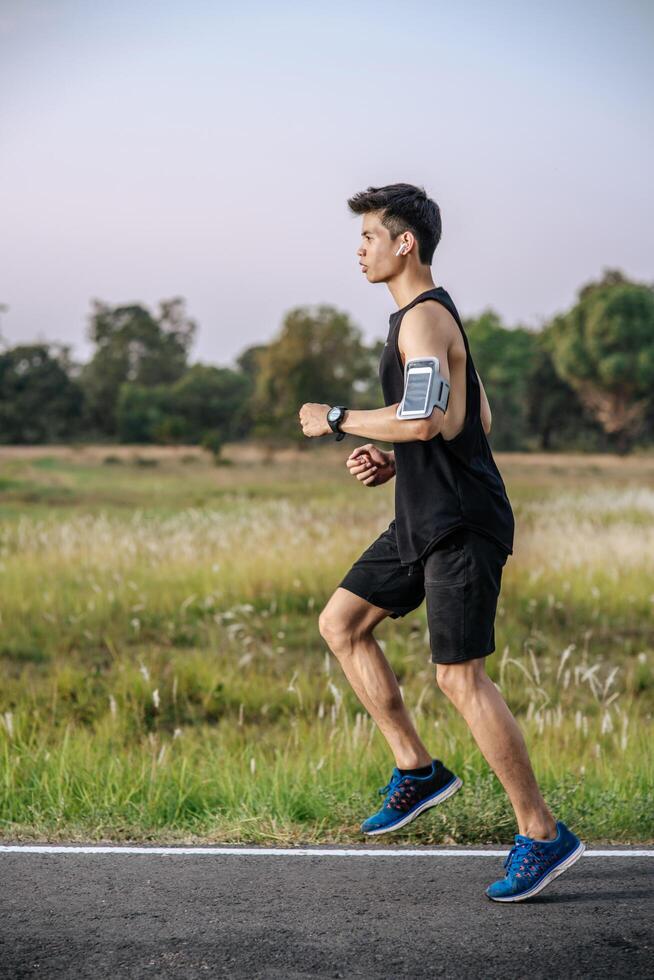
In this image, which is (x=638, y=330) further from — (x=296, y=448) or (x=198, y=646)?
(x=198, y=646)

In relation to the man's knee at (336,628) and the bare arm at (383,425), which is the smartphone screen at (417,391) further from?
the man's knee at (336,628)

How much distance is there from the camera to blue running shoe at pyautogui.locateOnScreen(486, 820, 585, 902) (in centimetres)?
388

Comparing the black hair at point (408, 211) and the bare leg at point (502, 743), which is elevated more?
the black hair at point (408, 211)

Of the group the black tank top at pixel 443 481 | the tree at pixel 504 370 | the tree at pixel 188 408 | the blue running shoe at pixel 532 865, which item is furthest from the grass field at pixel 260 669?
the tree at pixel 504 370

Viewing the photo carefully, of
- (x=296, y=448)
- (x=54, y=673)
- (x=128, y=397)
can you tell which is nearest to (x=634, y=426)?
(x=296, y=448)

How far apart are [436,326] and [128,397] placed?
68.6ft

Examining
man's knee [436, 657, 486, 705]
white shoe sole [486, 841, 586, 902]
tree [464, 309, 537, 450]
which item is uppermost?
tree [464, 309, 537, 450]

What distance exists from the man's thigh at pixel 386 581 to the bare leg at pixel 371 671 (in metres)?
0.06

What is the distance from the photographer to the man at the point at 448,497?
12.9 ft

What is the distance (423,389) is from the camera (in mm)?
3820

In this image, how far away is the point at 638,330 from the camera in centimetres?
4947

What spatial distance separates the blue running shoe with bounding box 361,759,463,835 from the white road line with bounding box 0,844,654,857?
11 cm

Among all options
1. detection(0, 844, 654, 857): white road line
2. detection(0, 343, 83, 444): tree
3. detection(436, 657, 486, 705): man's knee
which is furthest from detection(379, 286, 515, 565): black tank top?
detection(0, 343, 83, 444): tree

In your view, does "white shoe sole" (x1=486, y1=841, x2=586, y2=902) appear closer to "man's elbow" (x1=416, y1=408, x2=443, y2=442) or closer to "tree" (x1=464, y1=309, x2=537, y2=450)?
"man's elbow" (x1=416, y1=408, x2=443, y2=442)
